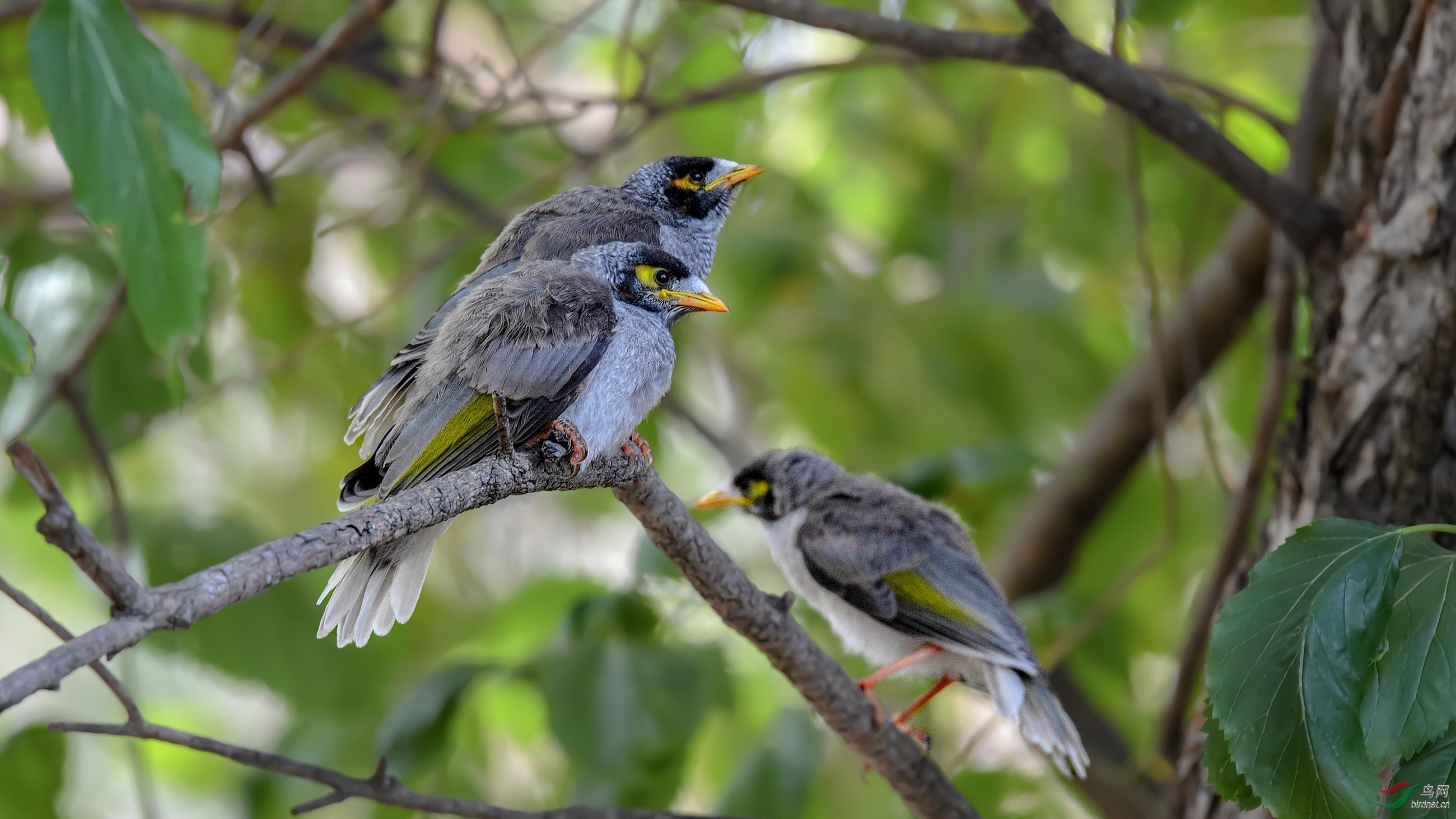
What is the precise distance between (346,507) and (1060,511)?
3203mm

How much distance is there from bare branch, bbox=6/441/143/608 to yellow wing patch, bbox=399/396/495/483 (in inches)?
39.1

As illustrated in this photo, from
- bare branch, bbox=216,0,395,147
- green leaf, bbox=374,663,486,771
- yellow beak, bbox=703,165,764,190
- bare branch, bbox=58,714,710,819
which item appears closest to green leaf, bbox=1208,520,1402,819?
bare branch, bbox=58,714,710,819

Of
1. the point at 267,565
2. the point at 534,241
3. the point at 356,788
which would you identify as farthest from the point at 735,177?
the point at 267,565

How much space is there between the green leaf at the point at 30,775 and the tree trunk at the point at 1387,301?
2.86m

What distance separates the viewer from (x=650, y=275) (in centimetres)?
299

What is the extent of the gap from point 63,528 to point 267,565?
225mm

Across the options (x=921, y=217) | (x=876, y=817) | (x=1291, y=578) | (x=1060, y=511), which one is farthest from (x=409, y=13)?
(x=1291, y=578)

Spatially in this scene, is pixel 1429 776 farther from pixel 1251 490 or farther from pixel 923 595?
pixel 1251 490

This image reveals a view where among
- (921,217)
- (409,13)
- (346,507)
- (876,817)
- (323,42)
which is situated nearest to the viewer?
(346,507)

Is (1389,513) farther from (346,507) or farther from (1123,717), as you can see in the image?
(1123,717)

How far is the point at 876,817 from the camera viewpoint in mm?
4719

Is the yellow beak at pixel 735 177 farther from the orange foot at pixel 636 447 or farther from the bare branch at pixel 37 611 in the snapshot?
the bare branch at pixel 37 611

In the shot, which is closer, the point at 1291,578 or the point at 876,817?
the point at 1291,578

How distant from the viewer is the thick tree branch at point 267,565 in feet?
3.86
